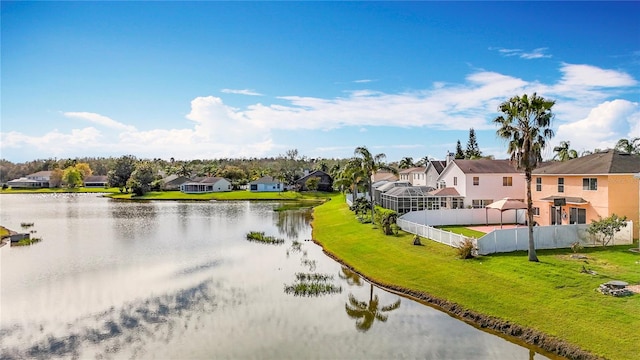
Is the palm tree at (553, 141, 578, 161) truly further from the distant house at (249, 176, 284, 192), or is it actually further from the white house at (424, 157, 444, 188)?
the distant house at (249, 176, 284, 192)

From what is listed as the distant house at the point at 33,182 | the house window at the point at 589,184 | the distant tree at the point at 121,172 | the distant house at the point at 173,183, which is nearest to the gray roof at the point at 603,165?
the house window at the point at 589,184

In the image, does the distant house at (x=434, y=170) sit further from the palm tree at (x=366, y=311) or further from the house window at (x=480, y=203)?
the palm tree at (x=366, y=311)

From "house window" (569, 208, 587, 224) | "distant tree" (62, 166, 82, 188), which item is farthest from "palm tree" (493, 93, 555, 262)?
"distant tree" (62, 166, 82, 188)

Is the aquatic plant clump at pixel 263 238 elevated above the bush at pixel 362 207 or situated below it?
below

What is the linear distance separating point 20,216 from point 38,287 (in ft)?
156

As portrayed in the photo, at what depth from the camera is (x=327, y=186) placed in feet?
352

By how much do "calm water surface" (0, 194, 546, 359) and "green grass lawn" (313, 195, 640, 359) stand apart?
161 centimetres

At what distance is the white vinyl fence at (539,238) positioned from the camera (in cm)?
2738

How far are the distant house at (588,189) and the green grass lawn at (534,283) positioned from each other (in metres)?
4.79

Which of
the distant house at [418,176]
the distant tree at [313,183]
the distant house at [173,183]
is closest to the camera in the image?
the distant house at [418,176]

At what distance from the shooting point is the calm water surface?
17281 mm

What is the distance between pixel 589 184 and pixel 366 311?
73.7 feet

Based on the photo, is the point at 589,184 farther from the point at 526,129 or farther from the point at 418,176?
the point at 418,176

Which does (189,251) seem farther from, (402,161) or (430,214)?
(402,161)
